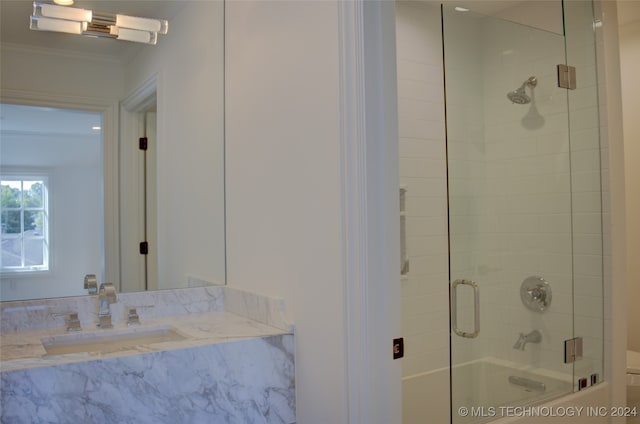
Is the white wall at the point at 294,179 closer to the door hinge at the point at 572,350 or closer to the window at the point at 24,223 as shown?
the window at the point at 24,223

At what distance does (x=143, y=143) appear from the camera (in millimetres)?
2258

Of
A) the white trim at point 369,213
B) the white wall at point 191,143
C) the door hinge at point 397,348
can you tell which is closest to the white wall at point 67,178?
the white wall at point 191,143

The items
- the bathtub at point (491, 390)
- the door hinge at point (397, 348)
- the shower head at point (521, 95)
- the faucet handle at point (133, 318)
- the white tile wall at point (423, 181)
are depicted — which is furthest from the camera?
the white tile wall at point (423, 181)

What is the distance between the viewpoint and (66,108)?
2.08 metres

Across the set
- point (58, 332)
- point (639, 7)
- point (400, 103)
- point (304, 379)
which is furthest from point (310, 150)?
point (639, 7)

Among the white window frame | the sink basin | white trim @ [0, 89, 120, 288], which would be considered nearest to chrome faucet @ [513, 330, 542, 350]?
the sink basin

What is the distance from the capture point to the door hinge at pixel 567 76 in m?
2.46

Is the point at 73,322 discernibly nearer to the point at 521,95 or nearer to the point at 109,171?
the point at 109,171

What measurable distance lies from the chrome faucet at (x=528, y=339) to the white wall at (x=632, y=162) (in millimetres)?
1574

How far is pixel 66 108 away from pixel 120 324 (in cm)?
88

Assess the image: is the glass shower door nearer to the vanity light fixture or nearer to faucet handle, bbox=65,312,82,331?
the vanity light fixture

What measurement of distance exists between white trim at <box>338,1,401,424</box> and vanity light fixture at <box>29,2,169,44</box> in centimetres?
105

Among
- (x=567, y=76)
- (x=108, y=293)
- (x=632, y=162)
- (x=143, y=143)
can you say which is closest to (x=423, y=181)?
(x=567, y=76)

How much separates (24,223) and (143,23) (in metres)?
0.95
